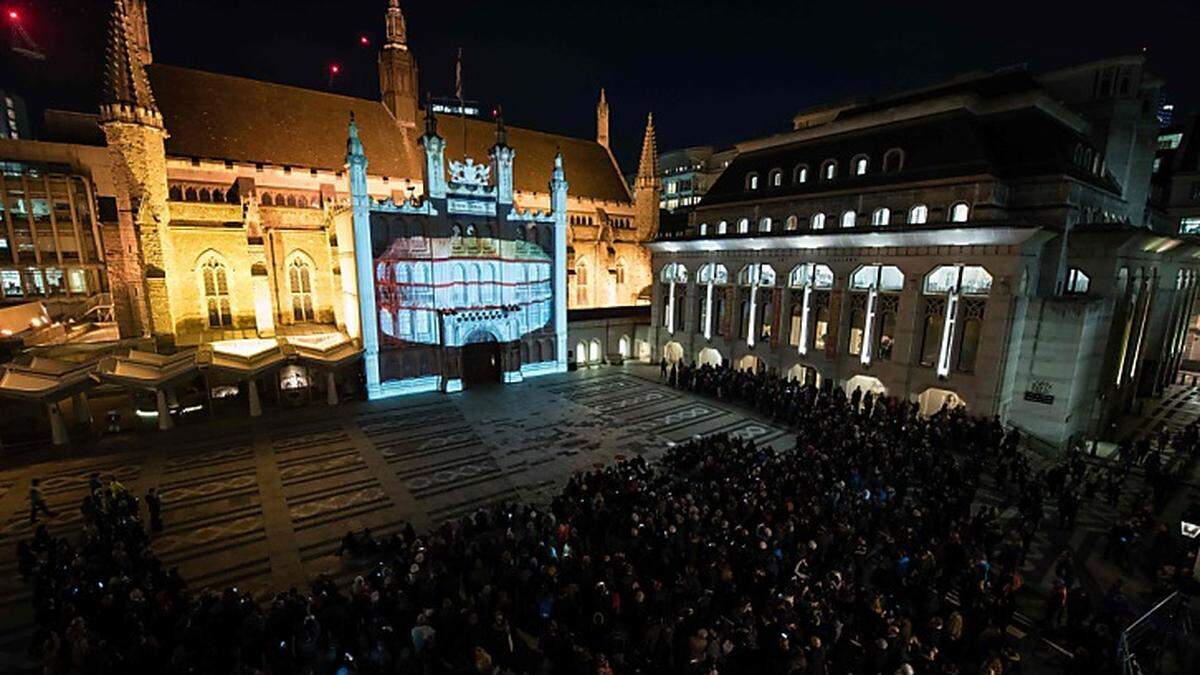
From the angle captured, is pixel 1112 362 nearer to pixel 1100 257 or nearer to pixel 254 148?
pixel 1100 257

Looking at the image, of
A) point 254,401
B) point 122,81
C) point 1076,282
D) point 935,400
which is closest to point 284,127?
point 122,81

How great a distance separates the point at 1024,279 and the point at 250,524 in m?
31.6

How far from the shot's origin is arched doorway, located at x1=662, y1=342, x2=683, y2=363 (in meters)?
36.9

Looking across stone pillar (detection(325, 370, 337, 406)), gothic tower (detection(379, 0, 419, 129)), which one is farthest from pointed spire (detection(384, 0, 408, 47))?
stone pillar (detection(325, 370, 337, 406))

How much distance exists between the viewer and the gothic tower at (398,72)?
37.9 m

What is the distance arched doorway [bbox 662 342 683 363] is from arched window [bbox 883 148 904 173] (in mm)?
17315

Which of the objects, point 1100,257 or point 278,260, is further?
point 278,260

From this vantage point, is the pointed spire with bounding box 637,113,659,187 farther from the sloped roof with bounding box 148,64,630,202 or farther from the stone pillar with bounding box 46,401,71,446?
the stone pillar with bounding box 46,401,71,446

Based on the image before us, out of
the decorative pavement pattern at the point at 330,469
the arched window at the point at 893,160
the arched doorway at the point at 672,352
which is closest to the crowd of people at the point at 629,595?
the decorative pavement pattern at the point at 330,469

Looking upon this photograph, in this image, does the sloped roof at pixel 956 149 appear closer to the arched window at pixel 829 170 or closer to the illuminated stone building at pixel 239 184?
the arched window at pixel 829 170

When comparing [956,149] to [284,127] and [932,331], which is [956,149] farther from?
[284,127]

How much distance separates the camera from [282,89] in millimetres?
34875

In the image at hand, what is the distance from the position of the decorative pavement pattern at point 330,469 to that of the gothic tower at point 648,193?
885 inches

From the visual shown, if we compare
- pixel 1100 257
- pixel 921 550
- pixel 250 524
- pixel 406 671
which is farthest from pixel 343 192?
pixel 1100 257
